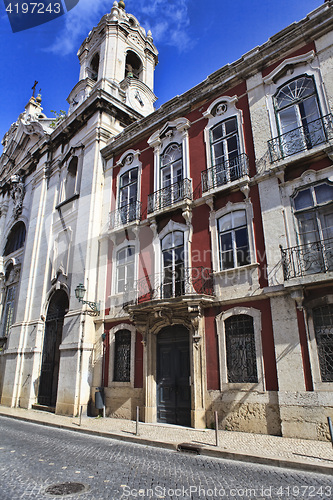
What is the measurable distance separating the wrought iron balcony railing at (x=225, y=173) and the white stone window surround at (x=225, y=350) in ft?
14.5

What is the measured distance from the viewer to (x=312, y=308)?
8953 mm

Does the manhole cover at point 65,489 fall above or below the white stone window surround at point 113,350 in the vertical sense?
below

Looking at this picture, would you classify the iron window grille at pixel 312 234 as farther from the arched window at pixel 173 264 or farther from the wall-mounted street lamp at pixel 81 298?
the wall-mounted street lamp at pixel 81 298

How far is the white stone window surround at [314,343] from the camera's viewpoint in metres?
8.35

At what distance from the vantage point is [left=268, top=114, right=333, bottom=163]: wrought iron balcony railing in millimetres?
9875

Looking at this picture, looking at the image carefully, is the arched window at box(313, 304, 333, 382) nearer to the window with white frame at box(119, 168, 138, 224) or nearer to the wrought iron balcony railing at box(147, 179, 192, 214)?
the wrought iron balcony railing at box(147, 179, 192, 214)

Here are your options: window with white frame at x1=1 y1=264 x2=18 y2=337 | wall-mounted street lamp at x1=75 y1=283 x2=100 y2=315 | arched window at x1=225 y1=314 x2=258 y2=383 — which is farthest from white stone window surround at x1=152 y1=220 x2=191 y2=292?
window with white frame at x1=1 y1=264 x2=18 y2=337

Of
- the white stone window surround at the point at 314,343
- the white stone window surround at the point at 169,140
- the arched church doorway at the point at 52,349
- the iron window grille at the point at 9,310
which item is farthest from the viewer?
the iron window grille at the point at 9,310

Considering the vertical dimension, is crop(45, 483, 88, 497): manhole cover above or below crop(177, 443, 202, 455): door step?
below

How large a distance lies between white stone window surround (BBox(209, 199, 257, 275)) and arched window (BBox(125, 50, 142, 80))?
16.5 meters

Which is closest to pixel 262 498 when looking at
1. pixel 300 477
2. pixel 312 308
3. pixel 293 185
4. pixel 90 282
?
pixel 300 477

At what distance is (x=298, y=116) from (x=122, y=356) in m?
10.5

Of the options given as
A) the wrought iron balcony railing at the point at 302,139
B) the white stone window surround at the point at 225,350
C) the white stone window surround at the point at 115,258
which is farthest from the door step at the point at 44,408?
the wrought iron balcony railing at the point at 302,139

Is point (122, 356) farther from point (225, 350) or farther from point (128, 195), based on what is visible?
point (128, 195)
